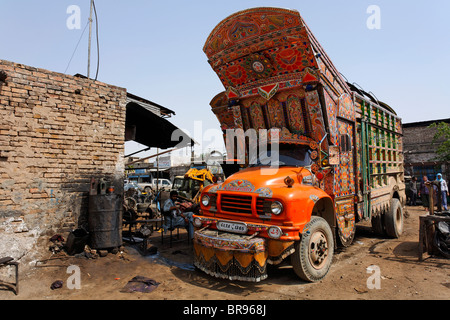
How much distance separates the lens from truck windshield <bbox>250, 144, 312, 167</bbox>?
5625 mm

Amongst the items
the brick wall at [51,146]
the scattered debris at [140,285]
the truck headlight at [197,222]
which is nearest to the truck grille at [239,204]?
the truck headlight at [197,222]

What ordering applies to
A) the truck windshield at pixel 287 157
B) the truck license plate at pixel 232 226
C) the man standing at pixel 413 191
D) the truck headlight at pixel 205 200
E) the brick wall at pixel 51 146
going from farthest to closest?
the man standing at pixel 413 191 < the truck windshield at pixel 287 157 < the brick wall at pixel 51 146 < the truck headlight at pixel 205 200 < the truck license plate at pixel 232 226

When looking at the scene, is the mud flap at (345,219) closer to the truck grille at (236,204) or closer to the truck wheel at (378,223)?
the truck grille at (236,204)

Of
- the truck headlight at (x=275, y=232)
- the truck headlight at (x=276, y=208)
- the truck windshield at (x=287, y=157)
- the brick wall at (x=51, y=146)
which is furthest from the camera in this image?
the truck windshield at (x=287, y=157)

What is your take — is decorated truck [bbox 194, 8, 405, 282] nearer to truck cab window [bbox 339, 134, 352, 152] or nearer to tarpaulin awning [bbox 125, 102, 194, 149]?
truck cab window [bbox 339, 134, 352, 152]

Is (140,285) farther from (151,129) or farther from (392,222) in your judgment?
(392,222)

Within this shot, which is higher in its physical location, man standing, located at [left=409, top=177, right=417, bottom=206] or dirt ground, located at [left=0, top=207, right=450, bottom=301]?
man standing, located at [left=409, top=177, right=417, bottom=206]

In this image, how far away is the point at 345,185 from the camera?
6039 mm

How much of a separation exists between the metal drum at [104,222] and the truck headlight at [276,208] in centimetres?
372

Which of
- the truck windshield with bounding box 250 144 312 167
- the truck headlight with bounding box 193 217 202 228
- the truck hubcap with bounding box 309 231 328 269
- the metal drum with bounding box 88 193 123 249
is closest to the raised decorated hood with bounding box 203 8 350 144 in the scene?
the truck windshield with bounding box 250 144 312 167

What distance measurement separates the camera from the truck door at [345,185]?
5703mm

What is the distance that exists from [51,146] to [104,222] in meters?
1.97

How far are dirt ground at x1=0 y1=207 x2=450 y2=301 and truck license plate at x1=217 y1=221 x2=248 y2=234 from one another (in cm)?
89
